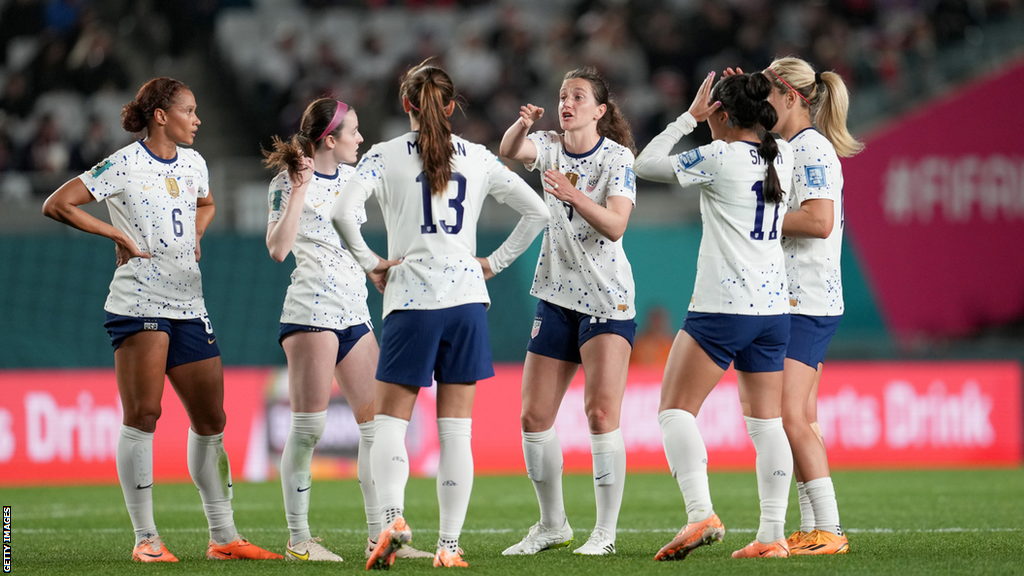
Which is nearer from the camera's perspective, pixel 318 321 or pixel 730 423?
pixel 318 321

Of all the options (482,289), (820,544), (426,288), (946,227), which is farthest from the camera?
(946,227)

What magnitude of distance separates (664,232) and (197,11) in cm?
772

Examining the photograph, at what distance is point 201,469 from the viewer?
5750mm

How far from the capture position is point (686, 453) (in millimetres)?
5234

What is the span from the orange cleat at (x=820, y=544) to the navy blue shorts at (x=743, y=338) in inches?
34.6

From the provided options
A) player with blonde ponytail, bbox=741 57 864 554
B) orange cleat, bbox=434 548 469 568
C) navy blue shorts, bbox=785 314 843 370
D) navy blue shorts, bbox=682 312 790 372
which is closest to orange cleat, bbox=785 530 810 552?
player with blonde ponytail, bbox=741 57 864 554

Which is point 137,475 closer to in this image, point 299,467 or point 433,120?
point 299,467

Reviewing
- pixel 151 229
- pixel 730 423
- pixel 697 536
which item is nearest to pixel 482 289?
pixel 697 536

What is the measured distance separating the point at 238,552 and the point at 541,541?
153 centimetres

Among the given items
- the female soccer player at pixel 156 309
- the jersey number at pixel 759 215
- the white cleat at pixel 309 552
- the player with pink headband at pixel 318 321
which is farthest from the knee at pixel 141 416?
the jersey number at pixel 759 215

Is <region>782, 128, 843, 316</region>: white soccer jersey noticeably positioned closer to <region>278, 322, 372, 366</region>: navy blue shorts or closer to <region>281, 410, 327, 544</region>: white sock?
<region>278, 322, 372, 366</region>: navy blue shorts

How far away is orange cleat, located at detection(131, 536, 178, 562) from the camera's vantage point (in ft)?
18.3

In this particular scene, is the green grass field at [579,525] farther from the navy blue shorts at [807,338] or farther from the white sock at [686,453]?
the navy blue shorts at [807,338]

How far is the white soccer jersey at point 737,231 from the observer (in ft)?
16.9
